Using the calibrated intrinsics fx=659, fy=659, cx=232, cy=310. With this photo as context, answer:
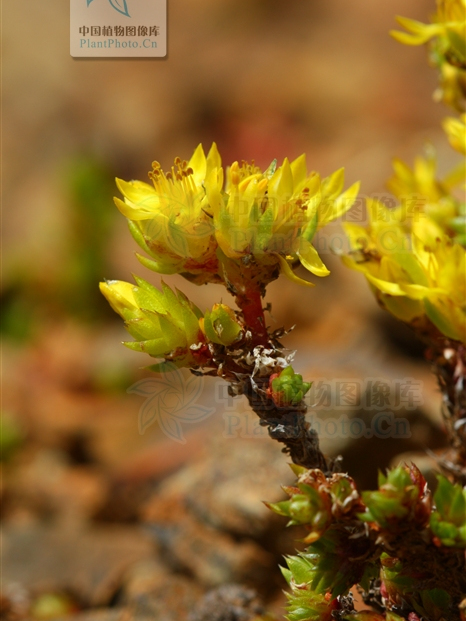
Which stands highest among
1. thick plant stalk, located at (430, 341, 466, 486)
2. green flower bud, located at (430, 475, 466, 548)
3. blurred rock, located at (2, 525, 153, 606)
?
green flower bud, located at (430, 475, 466, 548)

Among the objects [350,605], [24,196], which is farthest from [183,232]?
[24,196]

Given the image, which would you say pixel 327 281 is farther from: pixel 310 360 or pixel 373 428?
pixel 373 428

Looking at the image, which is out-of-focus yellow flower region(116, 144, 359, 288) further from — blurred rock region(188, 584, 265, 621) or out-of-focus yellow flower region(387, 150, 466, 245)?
blurred rock region(188, 584, 265, 621)

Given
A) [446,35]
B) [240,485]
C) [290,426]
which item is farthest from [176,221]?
[240,485]

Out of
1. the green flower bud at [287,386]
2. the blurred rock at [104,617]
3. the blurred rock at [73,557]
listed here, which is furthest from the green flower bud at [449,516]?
the blurred rock at [73,557]

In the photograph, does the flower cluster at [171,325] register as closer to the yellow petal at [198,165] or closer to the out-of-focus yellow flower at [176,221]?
the out-of-focus yellow flower at [176,221]

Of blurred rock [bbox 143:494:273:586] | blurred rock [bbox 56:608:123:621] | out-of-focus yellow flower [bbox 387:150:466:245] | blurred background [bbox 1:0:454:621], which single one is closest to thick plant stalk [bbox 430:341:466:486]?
out-of-focus yellow flower [bbox 387:150:466:245]

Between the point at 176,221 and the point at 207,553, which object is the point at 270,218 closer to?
the point at 176,221
